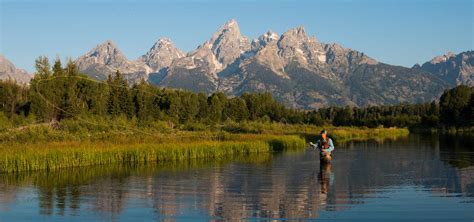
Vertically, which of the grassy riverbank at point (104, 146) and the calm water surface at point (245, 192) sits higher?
the grassy riverbank at point (104, 146)

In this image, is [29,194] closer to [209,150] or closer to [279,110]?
[209,150]

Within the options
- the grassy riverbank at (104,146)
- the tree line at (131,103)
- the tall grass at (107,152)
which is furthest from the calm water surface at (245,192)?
the tree line at (131,103)

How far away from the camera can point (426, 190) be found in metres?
25.4

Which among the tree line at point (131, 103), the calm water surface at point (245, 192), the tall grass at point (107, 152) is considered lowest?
the calm water surface at point (245, 192)

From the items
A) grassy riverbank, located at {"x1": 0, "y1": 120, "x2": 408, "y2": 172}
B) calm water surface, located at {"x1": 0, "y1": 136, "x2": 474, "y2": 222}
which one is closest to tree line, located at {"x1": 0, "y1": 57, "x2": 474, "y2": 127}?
grassy riverbank, located at {"x1": 0, "y1": 120, "x2": 408, "y2": 172}

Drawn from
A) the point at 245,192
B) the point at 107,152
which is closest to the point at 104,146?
the point at 107,152

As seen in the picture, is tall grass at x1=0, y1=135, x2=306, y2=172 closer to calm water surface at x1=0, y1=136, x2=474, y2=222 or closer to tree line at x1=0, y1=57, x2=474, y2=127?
calm water surface at x1=0, y1=136, x2=474, y2=222

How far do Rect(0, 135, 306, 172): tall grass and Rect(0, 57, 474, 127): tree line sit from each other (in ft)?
11.8

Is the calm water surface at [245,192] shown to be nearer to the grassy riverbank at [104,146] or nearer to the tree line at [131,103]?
the grassy riverbank at [104,146]

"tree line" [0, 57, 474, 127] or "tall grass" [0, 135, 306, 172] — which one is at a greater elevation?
"tree line" [0, 57, 474, 127]

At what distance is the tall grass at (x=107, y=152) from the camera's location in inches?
1305

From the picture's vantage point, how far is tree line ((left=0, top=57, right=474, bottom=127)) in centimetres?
6800

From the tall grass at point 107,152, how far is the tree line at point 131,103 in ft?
11.8

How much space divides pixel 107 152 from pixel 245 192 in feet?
50.3
